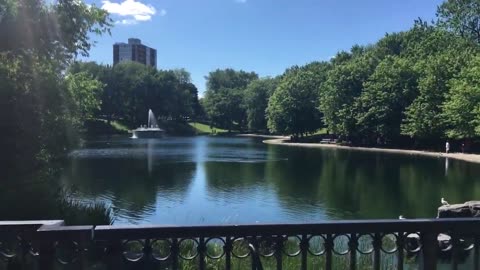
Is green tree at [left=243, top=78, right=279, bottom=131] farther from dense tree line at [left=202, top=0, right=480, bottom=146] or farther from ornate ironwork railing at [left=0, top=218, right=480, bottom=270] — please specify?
ornate ironwork railing at [left=0, top=218, right=480, bottom=270]

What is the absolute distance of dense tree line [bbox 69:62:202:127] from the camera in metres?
94.8

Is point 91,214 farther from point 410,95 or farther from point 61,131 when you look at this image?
point 410,95

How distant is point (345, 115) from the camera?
2249 inches

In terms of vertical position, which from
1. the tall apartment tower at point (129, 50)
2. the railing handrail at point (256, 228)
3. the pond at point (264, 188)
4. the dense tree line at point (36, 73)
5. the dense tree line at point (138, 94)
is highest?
the tall apartment tower at point (129, 50)

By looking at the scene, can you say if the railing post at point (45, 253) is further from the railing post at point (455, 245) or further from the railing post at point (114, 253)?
the railing post at point (455, 245)

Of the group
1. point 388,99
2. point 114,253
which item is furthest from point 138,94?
point 114,253

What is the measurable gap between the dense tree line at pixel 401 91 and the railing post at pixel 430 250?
1487 inches

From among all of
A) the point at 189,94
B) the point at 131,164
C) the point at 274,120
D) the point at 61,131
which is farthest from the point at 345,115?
the point at 189,94

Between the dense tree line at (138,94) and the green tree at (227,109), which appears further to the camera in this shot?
the green tree at (227,109)

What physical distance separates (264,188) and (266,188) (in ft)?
0.31

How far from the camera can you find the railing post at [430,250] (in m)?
3.27

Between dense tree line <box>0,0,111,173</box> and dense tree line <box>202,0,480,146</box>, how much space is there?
32.6 metres

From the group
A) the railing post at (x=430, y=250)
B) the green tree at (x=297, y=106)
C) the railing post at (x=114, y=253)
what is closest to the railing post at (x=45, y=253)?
the railing post at (x=114, y=253)

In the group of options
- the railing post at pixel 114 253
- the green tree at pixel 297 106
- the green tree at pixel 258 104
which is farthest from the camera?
the green tree at pixel 258 104
